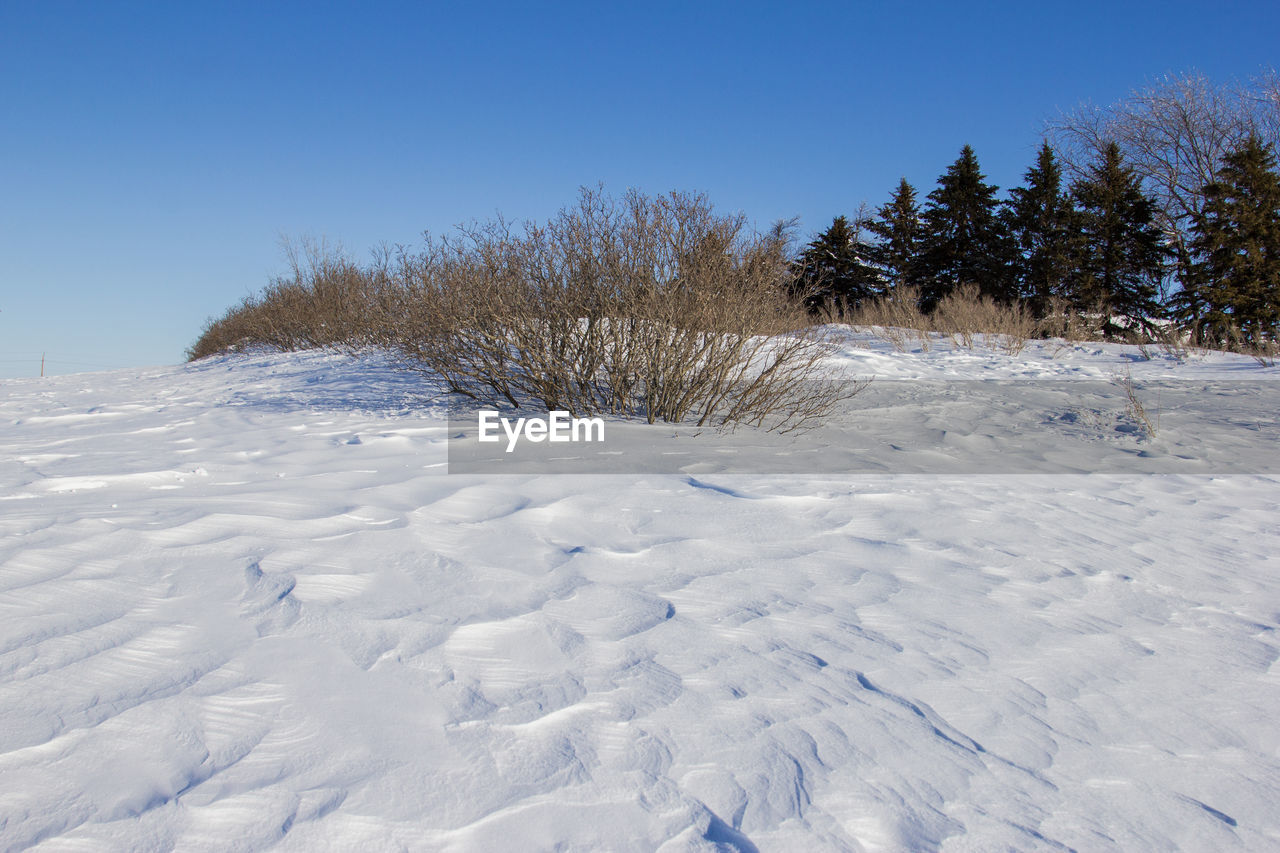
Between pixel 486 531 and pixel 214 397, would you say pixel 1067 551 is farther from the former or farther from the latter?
pixel 214 397

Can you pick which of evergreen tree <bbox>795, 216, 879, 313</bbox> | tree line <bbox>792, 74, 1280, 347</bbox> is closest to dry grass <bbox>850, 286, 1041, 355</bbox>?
tree line <bbox>792, 74, 1280, 347</bbox>

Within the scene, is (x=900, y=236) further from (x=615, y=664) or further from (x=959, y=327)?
(x=615, y=664)

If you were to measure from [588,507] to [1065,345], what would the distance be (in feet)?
39.3

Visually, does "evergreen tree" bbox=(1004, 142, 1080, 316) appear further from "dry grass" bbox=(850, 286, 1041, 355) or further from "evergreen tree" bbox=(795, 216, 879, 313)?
"dry grass" bbox=(850, 286, 1041, 355)

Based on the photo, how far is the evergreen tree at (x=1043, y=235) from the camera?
→ 68.8 ft

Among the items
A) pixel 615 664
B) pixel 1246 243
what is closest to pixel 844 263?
pixel 1246 243

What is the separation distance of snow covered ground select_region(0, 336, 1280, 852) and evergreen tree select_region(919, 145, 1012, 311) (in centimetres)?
2213

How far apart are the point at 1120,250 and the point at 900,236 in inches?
284

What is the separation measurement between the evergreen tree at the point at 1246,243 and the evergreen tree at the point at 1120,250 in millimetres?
1789

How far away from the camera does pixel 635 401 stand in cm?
624

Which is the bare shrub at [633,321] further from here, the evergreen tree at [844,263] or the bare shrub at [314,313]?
the evergreen tree at [844,263]

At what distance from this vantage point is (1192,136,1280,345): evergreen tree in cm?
1827

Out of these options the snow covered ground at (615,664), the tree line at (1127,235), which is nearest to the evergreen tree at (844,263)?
the tree line at (1127,235)

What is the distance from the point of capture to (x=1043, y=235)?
21875 mm
